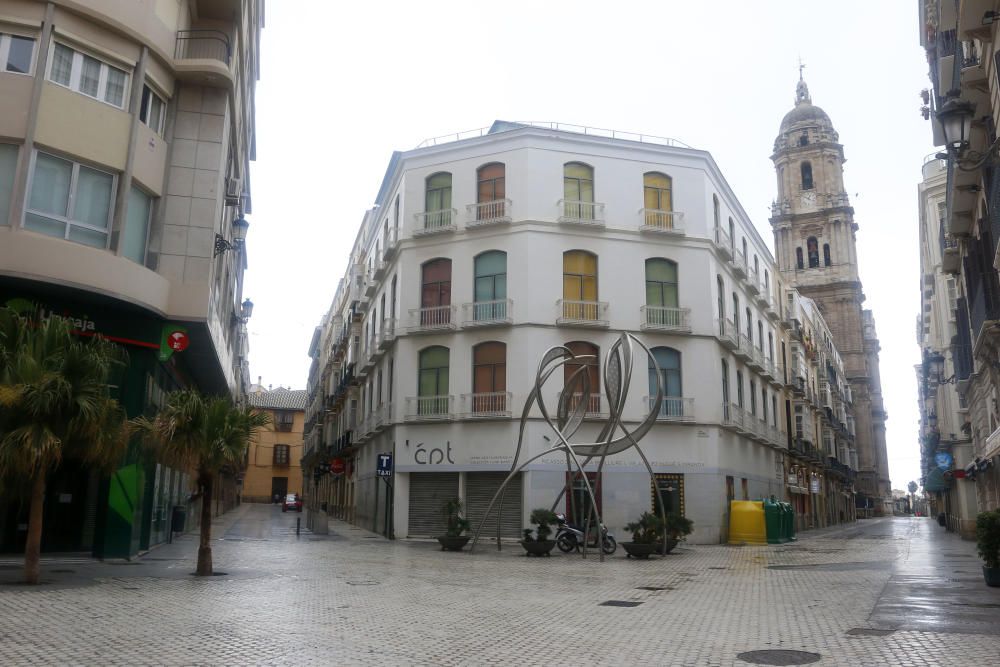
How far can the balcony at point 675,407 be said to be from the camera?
3103 cm

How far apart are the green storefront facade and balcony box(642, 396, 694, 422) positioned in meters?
17.6

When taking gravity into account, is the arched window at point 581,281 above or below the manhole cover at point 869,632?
above

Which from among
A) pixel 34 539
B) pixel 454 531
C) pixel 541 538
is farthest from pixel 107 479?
pixel 541 538

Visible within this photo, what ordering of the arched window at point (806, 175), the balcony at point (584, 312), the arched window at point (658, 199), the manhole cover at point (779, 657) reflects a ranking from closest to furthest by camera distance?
the manhole cover at point (779, 657)
the balcony at point (584, 312)
the arched window at point (658, 199)
the arched window at point (806, 175)

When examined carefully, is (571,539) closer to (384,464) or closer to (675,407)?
(384,464)

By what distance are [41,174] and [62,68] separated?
2445 millimetres

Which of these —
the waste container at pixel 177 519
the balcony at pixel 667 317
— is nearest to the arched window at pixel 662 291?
the balcony at pixel 667 317

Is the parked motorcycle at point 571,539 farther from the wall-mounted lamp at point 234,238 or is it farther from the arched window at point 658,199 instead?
the arched window at point 658,199

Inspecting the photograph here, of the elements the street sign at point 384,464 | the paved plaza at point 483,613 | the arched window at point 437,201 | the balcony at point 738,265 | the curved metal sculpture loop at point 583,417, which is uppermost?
the arched window at point 437,201

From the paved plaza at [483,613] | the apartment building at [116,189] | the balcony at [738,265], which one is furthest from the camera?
the balcony at [738,265]

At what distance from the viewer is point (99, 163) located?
57.7 ft

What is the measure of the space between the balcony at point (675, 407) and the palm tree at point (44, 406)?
69.8ft

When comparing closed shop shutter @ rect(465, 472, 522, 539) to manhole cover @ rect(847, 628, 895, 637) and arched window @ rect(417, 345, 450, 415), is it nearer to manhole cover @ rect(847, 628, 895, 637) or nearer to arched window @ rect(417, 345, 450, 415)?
arched window @ rect(417, 345, 450, 415)

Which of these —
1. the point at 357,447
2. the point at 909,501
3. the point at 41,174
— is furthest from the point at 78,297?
the point at 909,501
